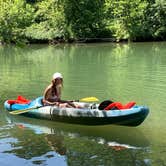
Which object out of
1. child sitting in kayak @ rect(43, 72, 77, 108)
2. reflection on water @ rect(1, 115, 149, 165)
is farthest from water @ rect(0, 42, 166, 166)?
child sitting in kayak @ rect(43, 72, 77, 108)

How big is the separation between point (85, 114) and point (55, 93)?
144 centimetres

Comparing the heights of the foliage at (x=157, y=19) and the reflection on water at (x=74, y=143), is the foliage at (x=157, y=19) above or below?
above

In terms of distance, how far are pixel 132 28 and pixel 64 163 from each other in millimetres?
40445

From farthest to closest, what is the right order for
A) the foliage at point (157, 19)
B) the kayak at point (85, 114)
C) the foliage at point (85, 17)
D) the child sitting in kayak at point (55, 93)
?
the foliage at point (85, 17) → the foliage at point (157, 19) → the child sitting in kayak at point (55, 93) → the kayak at point (85, 114)

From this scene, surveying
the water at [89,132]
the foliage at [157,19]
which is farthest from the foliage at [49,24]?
the water at [89,132]

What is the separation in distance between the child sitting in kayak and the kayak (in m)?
0.20

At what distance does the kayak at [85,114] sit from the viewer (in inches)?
417

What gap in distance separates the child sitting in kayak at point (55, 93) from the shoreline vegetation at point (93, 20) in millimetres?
34502

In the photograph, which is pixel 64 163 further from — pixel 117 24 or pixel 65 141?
pixel 117 24

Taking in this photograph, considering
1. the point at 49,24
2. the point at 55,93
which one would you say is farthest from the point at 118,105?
the point at 49,24

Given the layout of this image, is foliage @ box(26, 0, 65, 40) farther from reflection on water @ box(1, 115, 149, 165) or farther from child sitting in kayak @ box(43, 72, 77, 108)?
reflection on water @ box(1, 115, 149, 165)

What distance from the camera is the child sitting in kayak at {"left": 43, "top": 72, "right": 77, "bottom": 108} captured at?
11867 millimetres

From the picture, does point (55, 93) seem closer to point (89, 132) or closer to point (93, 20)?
point (89, 132)

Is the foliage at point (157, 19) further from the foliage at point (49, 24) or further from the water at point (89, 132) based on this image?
the water at point (89, 132)
